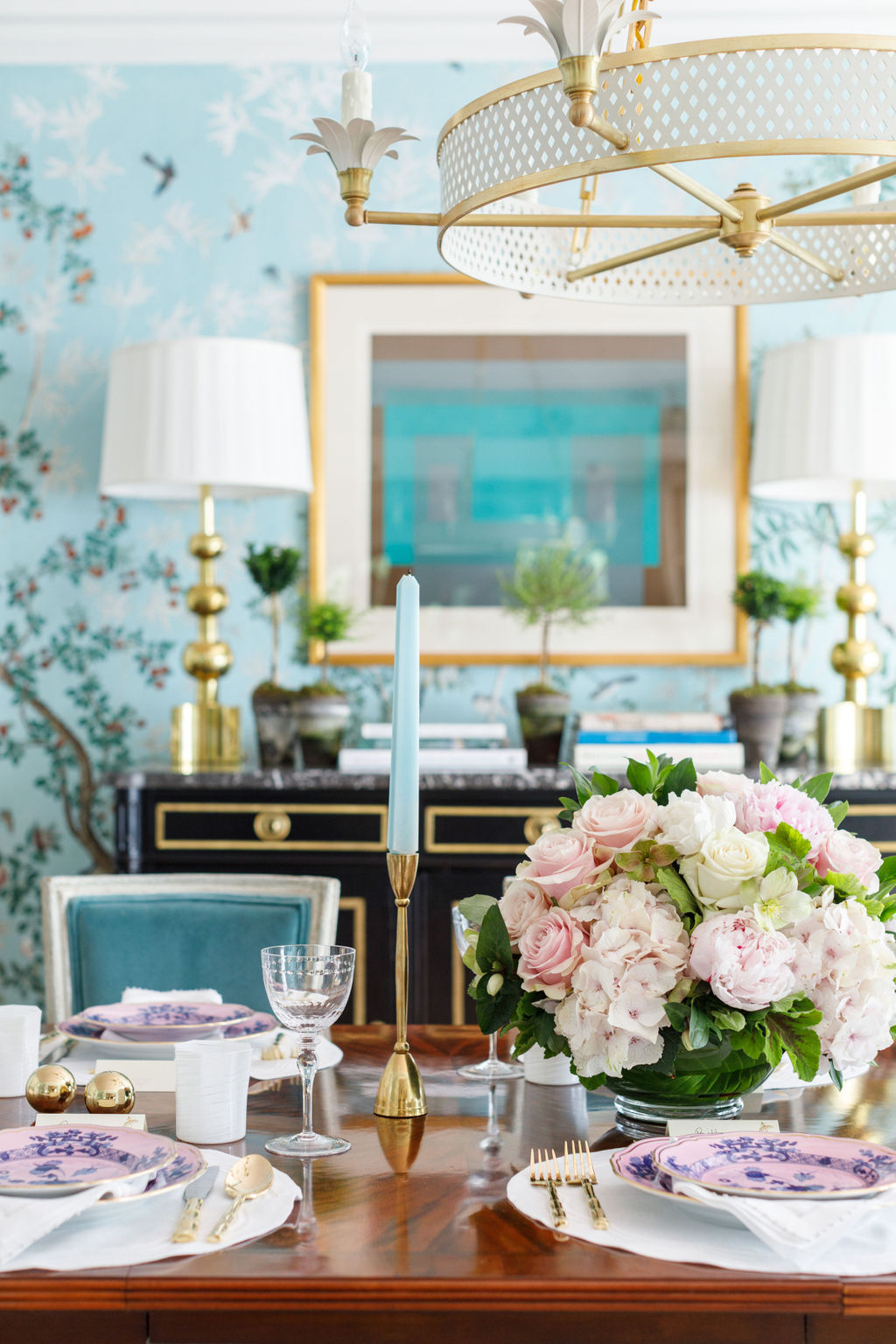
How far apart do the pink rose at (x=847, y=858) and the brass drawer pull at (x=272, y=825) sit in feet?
4.78

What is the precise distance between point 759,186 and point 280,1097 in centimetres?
238

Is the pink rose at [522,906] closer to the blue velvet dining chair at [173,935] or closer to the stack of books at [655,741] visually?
the blue velvet dining chair at [173,935]

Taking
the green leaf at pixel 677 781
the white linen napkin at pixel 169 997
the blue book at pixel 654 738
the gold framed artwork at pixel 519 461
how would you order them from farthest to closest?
the gold framed artwork at pixel 519 461
the blue book at pixel 654 738
the white linen napkin at pixel 169 997
the green leaf at pixel 677 781

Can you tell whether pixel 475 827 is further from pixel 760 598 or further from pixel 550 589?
pixel 760 598

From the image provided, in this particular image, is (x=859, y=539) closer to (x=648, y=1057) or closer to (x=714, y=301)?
(x=714, y=301)

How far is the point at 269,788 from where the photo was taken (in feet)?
7.88

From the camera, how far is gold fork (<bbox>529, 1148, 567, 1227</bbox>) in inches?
36.2

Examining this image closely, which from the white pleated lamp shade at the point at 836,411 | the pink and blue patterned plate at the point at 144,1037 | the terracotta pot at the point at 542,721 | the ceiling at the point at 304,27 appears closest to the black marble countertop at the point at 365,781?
the terracotta pot at the point at 542,721

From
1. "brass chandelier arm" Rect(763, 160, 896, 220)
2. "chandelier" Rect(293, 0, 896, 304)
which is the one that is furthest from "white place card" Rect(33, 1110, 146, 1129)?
"brass chandelier arm" Rect(763, 160, 896, 220)

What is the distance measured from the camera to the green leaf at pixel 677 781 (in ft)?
3.79

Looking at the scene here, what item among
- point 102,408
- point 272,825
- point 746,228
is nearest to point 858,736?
point 272,825

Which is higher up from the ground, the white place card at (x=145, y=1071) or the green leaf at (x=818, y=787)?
the green leaf at (x=818, y=787)

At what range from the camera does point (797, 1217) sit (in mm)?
880

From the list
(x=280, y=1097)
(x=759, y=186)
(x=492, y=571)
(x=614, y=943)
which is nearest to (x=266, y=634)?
(x=492, y=571)
